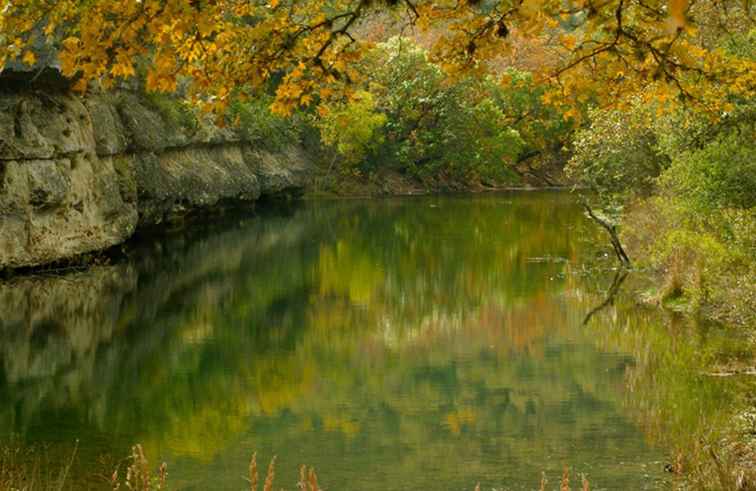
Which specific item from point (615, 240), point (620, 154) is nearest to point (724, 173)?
point (615, 240)

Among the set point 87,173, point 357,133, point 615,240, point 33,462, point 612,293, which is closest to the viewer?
point 33,462

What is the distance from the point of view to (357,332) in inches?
894

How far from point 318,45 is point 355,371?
11.1 m

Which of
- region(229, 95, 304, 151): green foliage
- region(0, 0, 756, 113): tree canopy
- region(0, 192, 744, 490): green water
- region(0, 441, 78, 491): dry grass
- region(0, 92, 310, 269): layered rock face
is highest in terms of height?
region(229, 95, 304, 151): green foliage

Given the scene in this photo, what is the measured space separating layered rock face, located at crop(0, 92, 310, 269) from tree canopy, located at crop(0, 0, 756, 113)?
1850cm

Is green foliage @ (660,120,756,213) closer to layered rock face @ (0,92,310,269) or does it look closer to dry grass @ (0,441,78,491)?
dry grass @ (0,441,78,491)

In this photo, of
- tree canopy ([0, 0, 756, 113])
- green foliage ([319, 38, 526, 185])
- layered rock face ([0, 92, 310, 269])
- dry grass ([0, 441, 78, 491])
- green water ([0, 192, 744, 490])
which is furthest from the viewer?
green foliage ([319, 38, 526, 185])

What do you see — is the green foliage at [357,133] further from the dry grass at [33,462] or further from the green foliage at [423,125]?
the dry grass at [33,462]

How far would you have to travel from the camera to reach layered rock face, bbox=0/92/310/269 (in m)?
28.3

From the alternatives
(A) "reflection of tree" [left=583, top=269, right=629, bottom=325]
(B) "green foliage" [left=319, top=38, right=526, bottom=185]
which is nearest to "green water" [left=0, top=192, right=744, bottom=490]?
(A) "reflection of tree" [left=583, top=269, right=629, bottom=325]

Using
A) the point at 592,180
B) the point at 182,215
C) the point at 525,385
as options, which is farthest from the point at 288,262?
the point at 525,385

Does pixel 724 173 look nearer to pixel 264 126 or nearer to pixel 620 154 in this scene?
pixel 620 154

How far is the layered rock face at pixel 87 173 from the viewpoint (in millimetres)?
28344

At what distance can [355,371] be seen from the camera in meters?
18.8
